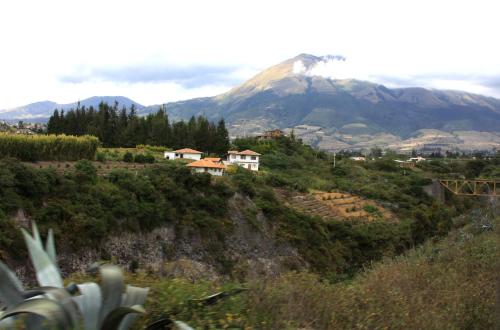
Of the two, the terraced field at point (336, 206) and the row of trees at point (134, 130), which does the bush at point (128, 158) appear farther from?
the row of trees at point (134, 130)

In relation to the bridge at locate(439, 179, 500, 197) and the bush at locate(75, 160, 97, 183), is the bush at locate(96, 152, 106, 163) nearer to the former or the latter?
the bush at locate(75, 160, 97, 183)

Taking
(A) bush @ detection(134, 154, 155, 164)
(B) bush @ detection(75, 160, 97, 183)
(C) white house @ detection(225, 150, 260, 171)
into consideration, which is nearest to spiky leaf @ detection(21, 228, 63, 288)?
(B) bush @ detection(75, 160, 97, 183)

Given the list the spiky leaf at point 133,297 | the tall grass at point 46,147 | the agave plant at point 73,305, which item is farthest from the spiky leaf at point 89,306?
the tall grass at point 46,147

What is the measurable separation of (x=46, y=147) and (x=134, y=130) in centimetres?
2026

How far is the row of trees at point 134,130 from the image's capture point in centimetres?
5253

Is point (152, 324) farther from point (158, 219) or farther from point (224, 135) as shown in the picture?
point (224, 135)

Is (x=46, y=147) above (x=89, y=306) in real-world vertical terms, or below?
above

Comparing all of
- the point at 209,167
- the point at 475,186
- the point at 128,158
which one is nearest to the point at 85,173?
the point at 128,158

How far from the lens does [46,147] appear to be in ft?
107

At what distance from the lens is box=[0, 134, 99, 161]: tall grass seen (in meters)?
30.4

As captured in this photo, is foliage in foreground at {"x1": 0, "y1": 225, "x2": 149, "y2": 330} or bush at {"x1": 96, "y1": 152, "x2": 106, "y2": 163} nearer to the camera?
foliage in foreground at {"x1": 0, "y1": 225, "x2": 149, "y2": 330}

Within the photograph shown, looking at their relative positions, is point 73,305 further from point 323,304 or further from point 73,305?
point 323,304

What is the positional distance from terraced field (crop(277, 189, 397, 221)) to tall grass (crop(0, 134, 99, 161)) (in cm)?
1581

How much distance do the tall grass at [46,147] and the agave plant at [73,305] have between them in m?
28.0
